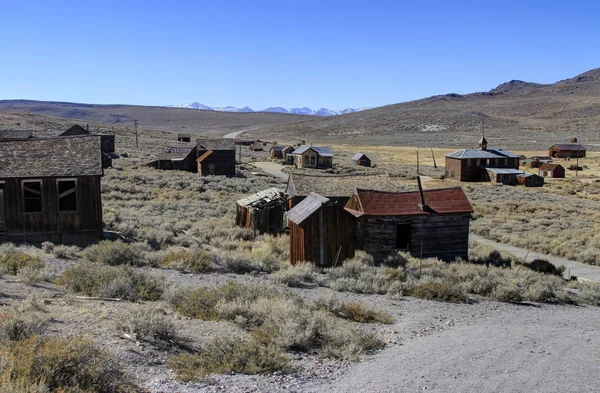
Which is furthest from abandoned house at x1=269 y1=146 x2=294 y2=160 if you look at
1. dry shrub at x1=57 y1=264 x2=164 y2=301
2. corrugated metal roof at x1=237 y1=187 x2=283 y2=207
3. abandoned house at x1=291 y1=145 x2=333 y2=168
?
dry shrub at x1=57 y1=264 x2=164 y2=301

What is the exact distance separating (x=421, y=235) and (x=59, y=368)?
14287 millimetres

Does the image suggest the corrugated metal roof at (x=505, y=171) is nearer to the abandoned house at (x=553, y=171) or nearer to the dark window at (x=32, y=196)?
the abandoned house at (x=553, y=171)

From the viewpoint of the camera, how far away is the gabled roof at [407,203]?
18.2m

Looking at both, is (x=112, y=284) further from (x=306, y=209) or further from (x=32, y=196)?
(x=32, y=196)

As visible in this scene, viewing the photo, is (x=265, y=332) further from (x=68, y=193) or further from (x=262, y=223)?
(x=262, y=223)

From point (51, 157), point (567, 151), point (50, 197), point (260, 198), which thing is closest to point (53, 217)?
point (50, 197)

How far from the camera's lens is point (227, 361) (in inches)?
292

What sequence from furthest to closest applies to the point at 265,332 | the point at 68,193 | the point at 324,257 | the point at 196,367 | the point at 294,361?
1. the point at 68,193
2. the point at 324,257
3. the point at 265,332
4. the point at 294,361
5. the point at 196,367

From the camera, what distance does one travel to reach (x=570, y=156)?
80875mm

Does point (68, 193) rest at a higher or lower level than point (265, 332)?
higher

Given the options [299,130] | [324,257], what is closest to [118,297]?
[324,257]

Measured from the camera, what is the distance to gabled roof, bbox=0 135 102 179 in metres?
18.1

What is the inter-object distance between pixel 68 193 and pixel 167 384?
13364 mm

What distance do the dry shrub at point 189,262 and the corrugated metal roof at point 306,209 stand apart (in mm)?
2944
